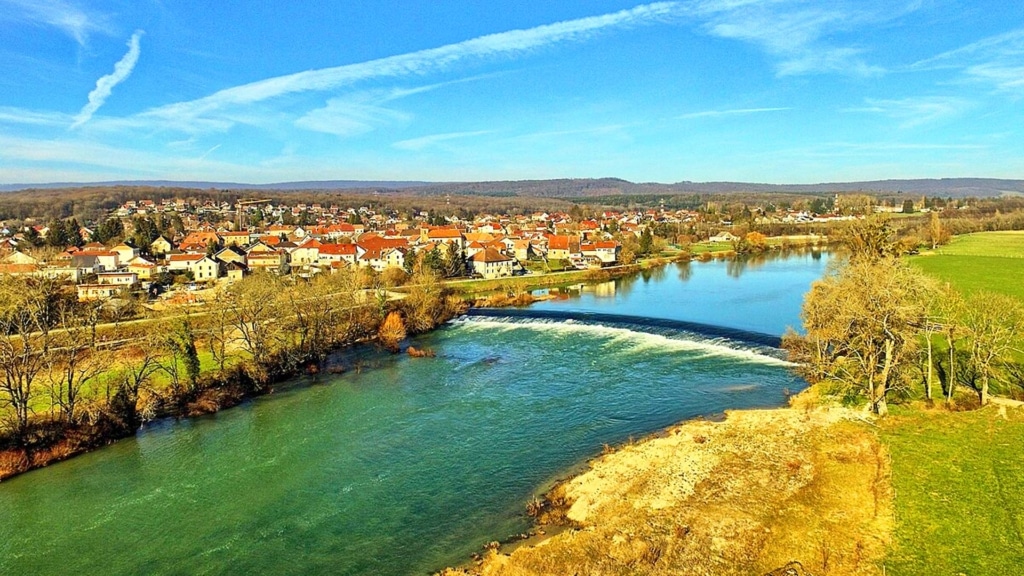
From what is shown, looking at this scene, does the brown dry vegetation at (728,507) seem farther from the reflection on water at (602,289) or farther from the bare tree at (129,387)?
the reflection on water at (602,289)

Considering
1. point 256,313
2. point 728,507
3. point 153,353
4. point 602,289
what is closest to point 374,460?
point 728,507

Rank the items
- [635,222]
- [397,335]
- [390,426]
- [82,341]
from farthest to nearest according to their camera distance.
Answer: [635,222] < [397,335] < [82,341] < [390,426]

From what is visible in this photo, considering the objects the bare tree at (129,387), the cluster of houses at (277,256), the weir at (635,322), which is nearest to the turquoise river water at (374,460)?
the bare tree at (129,387)

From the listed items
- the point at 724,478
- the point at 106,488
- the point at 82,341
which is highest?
the point at 82,341

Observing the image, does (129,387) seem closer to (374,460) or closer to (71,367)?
(71,367)

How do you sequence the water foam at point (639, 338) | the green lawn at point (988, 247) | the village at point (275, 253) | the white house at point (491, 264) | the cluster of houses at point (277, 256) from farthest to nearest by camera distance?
the green lawn at point (988, 247) → the white house at point (491, 264) → the cluster of houses at point (277, 256) → the village at point (275, 253) → the water foam at point (639, 338)

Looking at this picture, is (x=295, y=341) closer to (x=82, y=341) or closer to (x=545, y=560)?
(x=82, y=341)

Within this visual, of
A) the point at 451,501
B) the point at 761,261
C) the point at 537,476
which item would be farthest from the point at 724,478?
the point at 761,261

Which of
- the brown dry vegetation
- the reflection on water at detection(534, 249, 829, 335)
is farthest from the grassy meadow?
the reflection on water at detection(534, 249, 829, 335)
